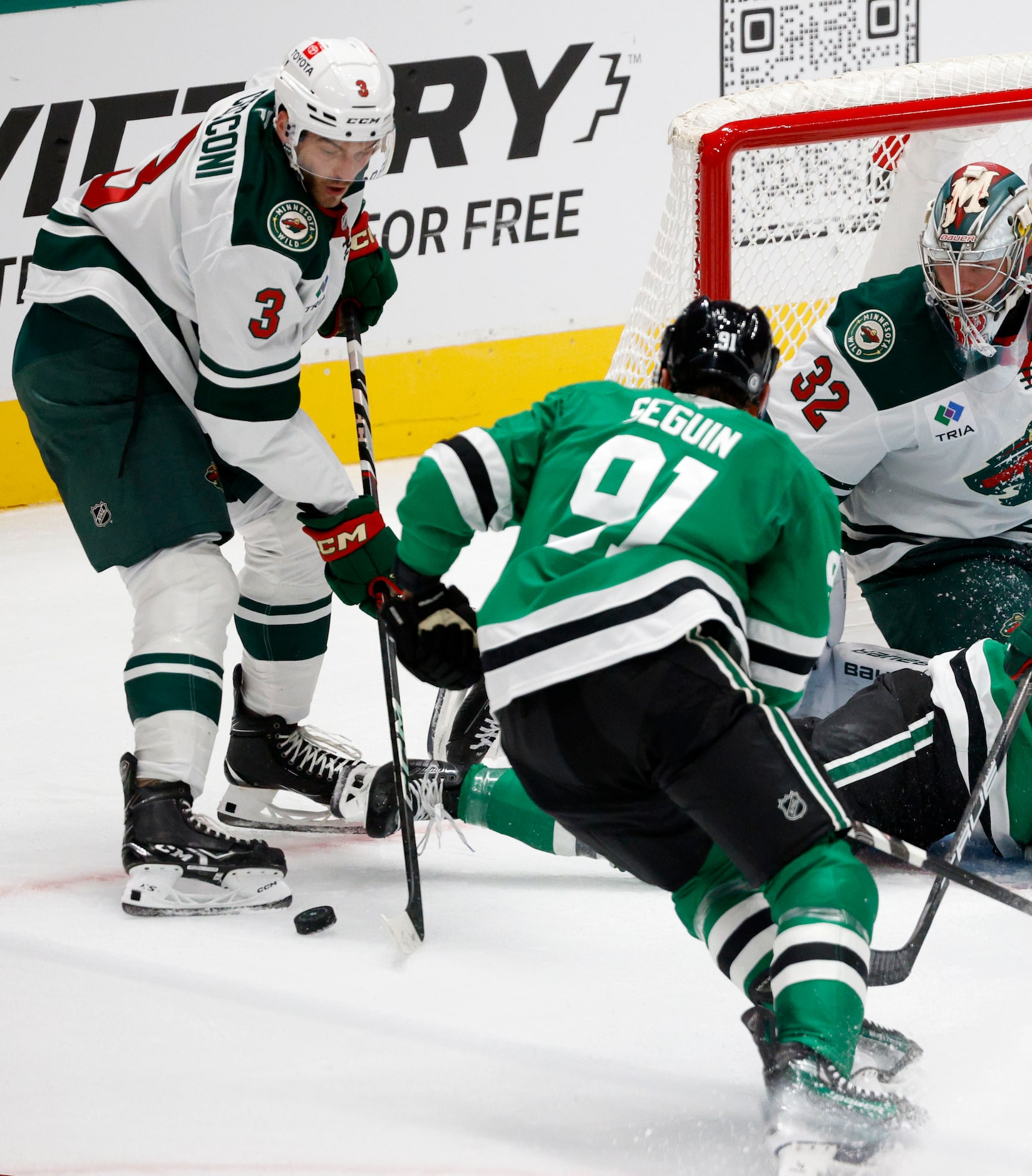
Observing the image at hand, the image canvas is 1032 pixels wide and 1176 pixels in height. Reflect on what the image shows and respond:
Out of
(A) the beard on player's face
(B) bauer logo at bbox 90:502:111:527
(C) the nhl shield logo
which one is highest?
(A) the beard on player's face

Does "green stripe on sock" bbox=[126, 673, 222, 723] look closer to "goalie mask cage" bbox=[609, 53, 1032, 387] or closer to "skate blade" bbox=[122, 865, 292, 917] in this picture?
"skate blade" bbox=[122, 865, 292, 917]

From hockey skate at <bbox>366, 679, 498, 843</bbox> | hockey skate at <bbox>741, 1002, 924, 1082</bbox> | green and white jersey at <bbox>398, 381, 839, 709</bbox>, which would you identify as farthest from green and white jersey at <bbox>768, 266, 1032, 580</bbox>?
hockey skate at <bbox>741, 1002, 924, 1082</bbox>

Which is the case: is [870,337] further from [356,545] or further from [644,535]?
[644,535]

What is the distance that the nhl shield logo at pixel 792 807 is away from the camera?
1.52 m

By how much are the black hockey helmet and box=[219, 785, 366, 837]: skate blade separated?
3.66 feet

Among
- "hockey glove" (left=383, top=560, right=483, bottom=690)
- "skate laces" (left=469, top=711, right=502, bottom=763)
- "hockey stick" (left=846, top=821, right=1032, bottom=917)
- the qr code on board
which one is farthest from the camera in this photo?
the qr code on board

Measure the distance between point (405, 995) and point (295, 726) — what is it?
735 mm

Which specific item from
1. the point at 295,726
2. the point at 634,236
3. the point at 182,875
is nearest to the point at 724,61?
the point at 634,236

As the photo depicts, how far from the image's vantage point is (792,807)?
152 cm

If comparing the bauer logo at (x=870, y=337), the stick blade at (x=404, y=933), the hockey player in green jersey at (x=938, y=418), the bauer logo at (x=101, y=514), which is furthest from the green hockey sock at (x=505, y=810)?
the bauer logo at (x=870, y=337)

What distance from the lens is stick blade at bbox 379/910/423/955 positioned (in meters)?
2.04

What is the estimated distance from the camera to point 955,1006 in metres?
1.82

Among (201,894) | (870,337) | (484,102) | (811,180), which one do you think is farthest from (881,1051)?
(484,102)

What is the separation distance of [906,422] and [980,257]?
12.9 inches
